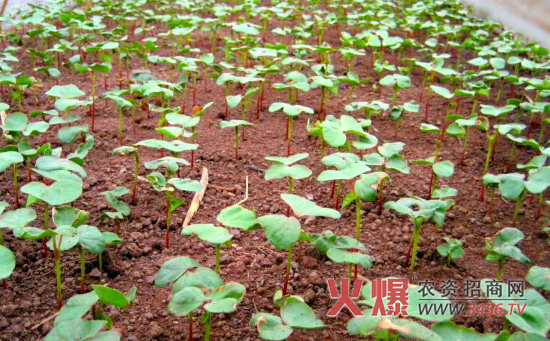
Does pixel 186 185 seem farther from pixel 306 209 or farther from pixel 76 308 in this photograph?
pixel 76 308

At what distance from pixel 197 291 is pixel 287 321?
8.5 inches

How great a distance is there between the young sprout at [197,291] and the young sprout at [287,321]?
7 cm

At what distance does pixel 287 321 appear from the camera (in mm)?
1202

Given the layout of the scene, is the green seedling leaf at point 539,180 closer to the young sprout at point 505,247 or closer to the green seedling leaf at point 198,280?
the young sprout at point 505,247

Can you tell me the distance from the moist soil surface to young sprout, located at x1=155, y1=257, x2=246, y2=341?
0.69ft

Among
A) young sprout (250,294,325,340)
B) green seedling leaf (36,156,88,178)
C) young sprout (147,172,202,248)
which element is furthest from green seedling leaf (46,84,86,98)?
young sprout (250,294,325,340)

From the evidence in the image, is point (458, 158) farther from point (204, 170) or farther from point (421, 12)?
point (421, 12)

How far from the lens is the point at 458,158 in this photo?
8.23ft

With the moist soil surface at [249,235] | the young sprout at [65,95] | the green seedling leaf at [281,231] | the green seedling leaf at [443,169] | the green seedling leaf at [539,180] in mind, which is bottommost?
the moist soil surface at [249,235]

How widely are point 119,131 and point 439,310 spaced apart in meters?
1.82

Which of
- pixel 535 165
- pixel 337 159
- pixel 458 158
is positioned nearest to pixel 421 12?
pixel 458 158

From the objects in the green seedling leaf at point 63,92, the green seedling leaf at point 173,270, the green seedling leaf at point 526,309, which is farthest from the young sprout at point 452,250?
the green seedling leaf at point 63,92

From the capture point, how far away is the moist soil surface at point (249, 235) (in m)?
1.49

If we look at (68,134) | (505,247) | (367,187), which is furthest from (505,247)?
(68,134)
